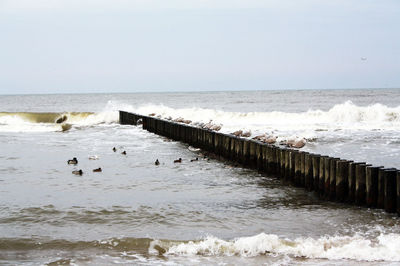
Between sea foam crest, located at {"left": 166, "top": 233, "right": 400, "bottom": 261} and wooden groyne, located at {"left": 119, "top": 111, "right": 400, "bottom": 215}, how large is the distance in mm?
1716

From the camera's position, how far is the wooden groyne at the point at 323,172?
9.26 m

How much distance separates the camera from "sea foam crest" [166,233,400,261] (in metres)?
7.12

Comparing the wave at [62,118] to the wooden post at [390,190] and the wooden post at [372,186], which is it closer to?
the wooden post at [372,186]

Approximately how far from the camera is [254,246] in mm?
7414

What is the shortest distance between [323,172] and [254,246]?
3931mm

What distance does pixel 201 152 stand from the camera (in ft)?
61.9

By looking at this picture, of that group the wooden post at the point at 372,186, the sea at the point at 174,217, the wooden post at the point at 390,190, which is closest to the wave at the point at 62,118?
the sea at the point at 174,217

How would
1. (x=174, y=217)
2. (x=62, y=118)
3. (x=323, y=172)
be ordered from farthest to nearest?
(x=62, y=118)
(x=323, y=172)
(x=174, y=217)

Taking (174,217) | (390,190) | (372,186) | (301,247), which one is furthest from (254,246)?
(372,186)

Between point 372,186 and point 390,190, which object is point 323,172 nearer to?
point 372,186

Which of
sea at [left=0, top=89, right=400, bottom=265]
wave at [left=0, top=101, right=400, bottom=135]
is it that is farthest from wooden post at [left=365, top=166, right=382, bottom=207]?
wave at [left=0, top=101, right=400, bottom=135]

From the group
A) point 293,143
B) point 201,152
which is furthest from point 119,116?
point 293,143

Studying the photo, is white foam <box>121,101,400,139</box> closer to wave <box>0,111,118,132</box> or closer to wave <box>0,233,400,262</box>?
wave <box>0,111,118,132</box>

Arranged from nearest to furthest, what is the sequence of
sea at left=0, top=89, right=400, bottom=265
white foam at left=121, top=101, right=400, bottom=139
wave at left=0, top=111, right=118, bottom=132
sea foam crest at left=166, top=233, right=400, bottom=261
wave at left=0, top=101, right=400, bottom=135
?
sea foam crest at left=166, top=233, right=400, bottom=261 → sea at left=0, top=89, right=400, bottom=265 → wave at left=0, top=101, right=400, bottom=135 → white foam at left=121, top=101, right=400, bottom=139 → wave at left=0, top=111, right=118, bottom=132
